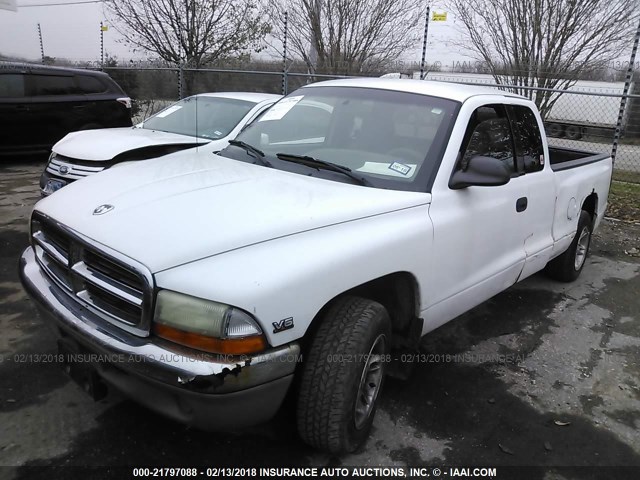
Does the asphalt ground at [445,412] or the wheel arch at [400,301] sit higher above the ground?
the wheel arch at [400,301]

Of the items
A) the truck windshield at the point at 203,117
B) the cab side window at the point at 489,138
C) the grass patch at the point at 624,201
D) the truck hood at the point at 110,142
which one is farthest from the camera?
the grass patch at the point at 624,201

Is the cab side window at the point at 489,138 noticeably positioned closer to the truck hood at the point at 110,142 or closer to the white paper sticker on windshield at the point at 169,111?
the truck hood at the point at 110,142

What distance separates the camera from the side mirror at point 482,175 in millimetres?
2947

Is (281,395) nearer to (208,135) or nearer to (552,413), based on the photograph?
(552,413)

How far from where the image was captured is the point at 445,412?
10.1 ft

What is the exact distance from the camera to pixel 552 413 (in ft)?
10.3

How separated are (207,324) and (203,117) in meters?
5.23

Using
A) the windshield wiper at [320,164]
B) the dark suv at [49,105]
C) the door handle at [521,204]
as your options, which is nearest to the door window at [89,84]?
the dark suv at [49,105]

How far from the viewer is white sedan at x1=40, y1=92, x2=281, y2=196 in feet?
18.5

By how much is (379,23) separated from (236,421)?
11.3 metres

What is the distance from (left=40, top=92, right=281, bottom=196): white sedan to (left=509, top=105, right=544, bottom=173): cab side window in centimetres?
252

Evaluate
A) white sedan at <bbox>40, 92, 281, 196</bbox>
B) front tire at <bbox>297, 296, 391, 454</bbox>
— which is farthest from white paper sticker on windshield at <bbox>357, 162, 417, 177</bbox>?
white sedan at <bbox>40, 92, 281, 196</bbox>

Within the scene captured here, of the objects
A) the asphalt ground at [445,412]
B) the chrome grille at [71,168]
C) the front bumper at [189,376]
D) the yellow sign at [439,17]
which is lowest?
the asphalt ground at [445,412]

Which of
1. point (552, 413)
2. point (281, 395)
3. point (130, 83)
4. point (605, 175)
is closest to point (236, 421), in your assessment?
point (281, 395)
